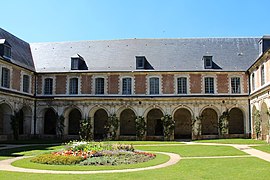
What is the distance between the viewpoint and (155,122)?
104ft

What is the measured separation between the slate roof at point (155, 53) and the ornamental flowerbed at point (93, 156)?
14711 millimetres

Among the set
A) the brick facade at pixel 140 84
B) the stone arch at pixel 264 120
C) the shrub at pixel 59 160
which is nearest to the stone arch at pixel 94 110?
the brick facade at pixel 140 84

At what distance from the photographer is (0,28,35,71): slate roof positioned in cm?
2820

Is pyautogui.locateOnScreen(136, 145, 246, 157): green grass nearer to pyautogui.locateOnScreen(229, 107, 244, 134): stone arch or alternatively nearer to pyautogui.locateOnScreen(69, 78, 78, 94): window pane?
pyautogui.locateOnScreen(229, 107, 244, 134): stone arch

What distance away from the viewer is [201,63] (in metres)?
29.7

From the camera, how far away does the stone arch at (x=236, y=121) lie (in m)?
30.3

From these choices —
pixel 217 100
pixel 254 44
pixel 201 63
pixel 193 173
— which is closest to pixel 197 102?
pixel 217 100

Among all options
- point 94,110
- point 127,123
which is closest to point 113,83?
point 94,110

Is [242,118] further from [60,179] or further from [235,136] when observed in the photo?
[60,179]

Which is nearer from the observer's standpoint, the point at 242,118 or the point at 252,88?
the point at 252,88

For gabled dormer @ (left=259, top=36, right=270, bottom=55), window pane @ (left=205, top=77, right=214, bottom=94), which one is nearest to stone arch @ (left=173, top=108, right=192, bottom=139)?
window pane @ (left=205, top=77, right=214, bottom=94)

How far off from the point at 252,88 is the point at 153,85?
8.17 m

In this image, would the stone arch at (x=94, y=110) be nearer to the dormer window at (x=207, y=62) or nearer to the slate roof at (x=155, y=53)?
the slate roof at (x=155, y=53)

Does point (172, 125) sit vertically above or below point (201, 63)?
below
